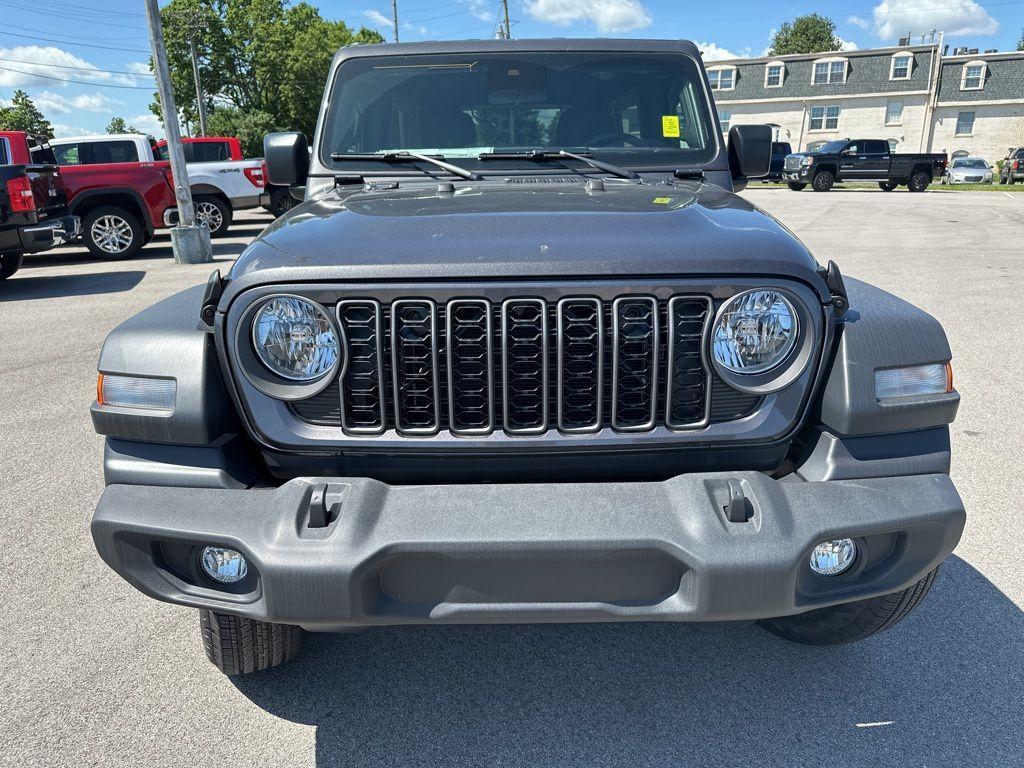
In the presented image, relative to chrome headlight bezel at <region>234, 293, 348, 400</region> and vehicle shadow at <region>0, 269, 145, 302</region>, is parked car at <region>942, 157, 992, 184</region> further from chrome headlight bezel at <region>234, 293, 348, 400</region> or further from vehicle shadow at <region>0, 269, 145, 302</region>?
chrome headlight bezel at <region>234, 293, 348, 400</region>

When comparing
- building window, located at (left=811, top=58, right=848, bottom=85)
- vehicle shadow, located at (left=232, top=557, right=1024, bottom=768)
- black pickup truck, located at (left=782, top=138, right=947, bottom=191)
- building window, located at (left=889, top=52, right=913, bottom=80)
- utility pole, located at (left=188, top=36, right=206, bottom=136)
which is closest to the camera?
vehicle shadow, located at (left=232, top=557, right=1024, bottom=768)

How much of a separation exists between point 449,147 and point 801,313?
1.77m

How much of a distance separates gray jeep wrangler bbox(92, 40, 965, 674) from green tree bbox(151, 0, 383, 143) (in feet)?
167

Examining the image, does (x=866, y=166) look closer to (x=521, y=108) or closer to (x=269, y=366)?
(x=521, y=108)

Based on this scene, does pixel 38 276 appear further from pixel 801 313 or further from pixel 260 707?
pixel 801 313

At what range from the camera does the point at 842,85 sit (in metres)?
47.9

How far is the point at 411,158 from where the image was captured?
10.1 ft

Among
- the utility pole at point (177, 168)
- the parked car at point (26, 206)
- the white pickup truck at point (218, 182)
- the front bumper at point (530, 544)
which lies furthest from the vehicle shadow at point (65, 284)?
the front bumper at point (530, 544)

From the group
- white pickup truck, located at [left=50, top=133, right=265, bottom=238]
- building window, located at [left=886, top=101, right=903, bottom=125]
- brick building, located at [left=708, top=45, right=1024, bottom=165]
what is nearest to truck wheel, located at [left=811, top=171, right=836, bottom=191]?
brick building, located at [left=708, top=45, right=1024, bottom=165]

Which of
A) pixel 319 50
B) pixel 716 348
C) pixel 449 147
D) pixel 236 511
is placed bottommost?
pixel 236 511

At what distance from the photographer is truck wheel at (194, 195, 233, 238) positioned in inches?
576

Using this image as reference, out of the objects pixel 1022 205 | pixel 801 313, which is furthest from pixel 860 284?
pixel 1022 205

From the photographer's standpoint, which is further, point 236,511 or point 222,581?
point 222,581

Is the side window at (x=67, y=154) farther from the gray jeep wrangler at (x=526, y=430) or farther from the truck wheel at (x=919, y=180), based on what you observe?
the truck wheel at (x=919, y=180)
